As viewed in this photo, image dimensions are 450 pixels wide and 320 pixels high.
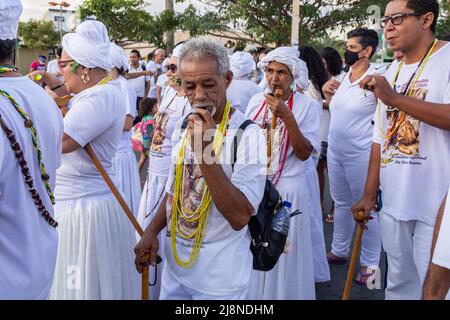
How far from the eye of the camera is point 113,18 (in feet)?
72.7

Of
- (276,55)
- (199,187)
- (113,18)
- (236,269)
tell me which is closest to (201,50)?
(199,187)

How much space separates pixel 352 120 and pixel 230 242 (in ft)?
9.18

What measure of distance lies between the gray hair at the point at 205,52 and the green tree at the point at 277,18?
1239 cm

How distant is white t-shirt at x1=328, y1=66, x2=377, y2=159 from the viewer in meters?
4.62

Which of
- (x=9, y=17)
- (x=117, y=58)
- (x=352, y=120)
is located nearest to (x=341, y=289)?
(x=352, y=120)

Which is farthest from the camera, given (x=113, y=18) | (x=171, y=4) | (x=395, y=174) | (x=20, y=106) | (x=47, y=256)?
(x=113, y=18)

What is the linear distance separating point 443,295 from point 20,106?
6.08ft

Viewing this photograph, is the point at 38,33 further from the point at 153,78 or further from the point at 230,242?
the point at 230,242

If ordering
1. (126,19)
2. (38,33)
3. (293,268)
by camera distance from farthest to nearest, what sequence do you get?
(38,33) → (126,19) → (293,268)

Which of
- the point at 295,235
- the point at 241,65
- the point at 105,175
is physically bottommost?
the point at 295,235

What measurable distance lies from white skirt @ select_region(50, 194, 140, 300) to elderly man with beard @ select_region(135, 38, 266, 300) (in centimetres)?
97

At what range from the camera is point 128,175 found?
5.31 metres

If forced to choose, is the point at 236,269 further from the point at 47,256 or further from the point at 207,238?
the point at 47,256

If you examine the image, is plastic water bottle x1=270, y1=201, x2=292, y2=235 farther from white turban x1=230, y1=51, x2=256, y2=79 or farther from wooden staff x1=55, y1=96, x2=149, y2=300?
white turban x1=230, y1=51, x2=256, y2=79
